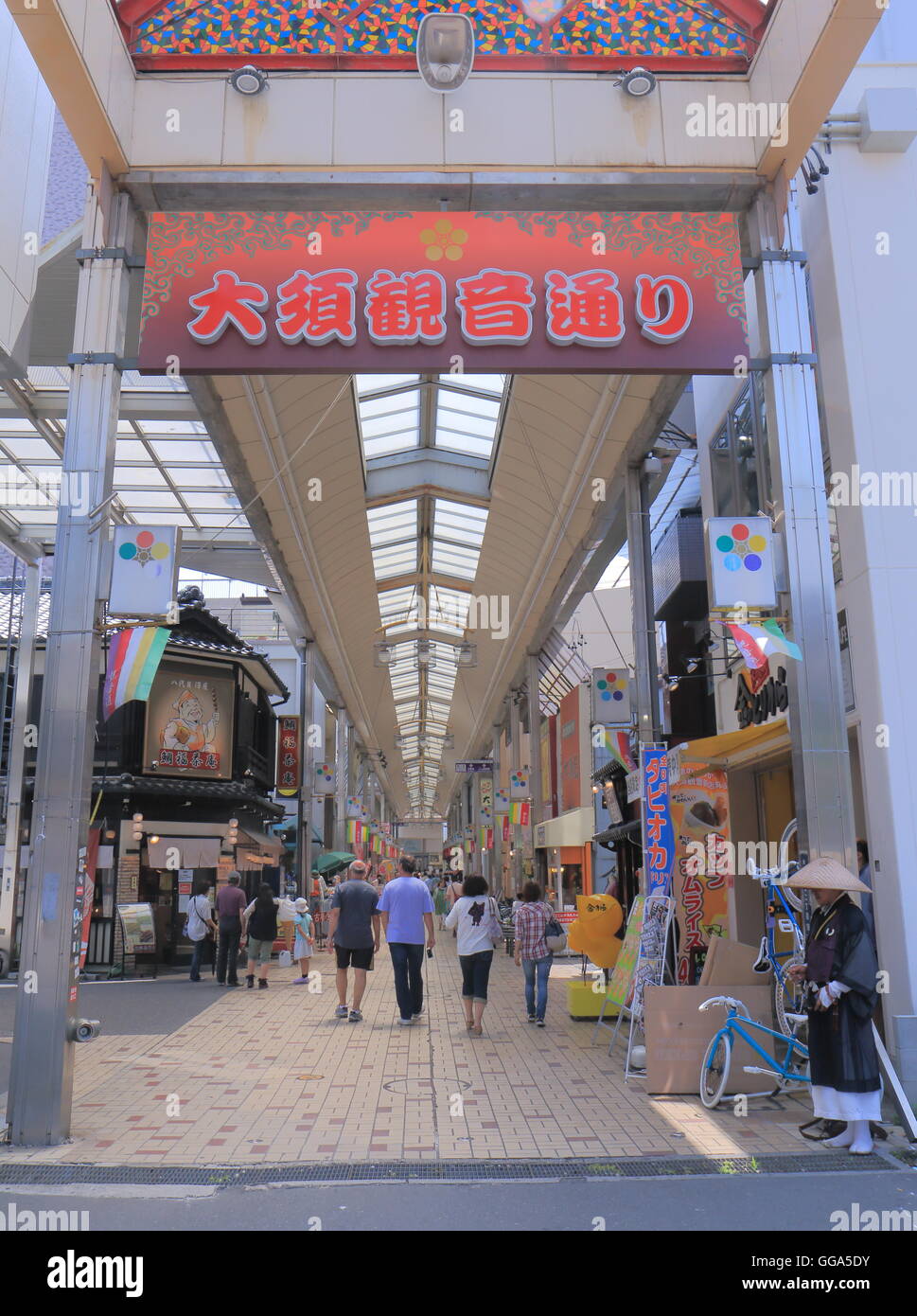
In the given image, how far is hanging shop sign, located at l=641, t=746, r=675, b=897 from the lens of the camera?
9.74 meters

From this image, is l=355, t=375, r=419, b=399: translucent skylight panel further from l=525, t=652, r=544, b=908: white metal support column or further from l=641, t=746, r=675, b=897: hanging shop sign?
l=525, t=652, r=544, b=908: white metal support column

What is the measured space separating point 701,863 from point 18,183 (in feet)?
33.8

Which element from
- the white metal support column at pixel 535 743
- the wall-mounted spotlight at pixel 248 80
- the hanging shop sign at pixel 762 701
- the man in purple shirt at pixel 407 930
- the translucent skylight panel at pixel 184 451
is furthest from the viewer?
the white metal support column at pixel 535 743

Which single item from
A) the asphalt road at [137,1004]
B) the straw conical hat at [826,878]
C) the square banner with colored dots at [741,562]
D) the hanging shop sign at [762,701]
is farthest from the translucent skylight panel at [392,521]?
the straw conical hat at [826,878]

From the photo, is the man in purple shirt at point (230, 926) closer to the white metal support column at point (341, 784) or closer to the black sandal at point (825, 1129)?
the black sandal at point (825, 1129)

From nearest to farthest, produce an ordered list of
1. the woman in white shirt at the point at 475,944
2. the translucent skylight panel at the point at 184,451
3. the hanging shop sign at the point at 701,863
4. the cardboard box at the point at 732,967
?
the cardboard box at the point at 732,967 → the woman in white shirt at the point at 475,944 → the hanging shop sign at the point at 701,863 → the translucent skylight panel at the point at 184,451

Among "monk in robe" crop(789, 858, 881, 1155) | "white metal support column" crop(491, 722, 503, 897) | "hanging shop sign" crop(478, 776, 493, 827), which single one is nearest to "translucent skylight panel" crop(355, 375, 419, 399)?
"monk in robe" crop(789, 858, 881, 1155)

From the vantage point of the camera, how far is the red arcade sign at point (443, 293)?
22.3 feet

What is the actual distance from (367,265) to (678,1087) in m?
5.91

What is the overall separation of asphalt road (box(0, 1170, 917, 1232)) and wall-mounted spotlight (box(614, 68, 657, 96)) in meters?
6.94

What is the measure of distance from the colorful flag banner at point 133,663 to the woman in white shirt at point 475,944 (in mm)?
3891

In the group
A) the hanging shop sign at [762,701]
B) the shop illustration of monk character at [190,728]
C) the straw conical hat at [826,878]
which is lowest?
the straw conical hat at [826,878]

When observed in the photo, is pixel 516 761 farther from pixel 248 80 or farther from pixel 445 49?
pixel 445 49
